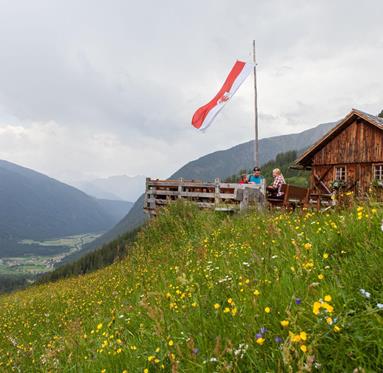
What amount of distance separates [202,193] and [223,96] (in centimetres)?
626

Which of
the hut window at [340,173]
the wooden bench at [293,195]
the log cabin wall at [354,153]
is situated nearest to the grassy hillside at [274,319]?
the wooden bench at [293,195]

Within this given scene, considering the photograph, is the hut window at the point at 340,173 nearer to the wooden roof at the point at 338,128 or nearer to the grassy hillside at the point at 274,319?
the wooden roof at the point at 338,128

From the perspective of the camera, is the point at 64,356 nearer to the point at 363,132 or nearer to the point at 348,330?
the point at 348,330

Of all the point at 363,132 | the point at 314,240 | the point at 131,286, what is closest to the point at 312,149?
the point at 363,132

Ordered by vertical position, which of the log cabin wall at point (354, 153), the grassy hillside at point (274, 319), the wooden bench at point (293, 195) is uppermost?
the log cabin wall at point (354, 153)

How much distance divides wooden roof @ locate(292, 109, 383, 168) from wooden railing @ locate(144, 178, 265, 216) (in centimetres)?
1539

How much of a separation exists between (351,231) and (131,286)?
5115 mm

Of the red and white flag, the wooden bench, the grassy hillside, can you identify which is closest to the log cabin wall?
the red and white flag

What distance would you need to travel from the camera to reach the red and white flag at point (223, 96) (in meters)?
20.1

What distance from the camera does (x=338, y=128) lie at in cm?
2916

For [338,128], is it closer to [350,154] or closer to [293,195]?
[350,154]

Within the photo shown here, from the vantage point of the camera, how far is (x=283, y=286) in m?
2.79

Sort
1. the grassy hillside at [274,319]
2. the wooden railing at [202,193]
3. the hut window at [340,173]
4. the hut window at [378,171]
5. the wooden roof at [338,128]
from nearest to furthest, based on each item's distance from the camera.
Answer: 1. the grassy hillside at [274,319]
2. the wooden railing at [202,193]
3. the wooden roof at [338,128]
4. the hut window at [378,171]
5. the hut window at [340,173]

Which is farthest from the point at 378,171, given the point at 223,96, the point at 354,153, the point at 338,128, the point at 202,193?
the point at 202,193
